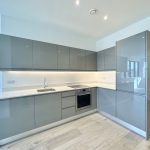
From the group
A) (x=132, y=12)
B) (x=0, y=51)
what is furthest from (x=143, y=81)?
(x=0, y=51)

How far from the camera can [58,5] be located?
6.50 feet

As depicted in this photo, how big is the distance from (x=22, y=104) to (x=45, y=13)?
1.97m

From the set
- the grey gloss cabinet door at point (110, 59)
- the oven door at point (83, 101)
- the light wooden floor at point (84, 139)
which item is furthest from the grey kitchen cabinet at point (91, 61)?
the light wooden floor at point (84, 139)

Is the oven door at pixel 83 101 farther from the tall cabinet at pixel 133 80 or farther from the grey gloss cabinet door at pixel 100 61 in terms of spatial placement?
the grey gloss cabinet door at pixel 100 61

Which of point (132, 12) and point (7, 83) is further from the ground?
point (132, 12)

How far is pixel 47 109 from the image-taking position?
7.80 feet

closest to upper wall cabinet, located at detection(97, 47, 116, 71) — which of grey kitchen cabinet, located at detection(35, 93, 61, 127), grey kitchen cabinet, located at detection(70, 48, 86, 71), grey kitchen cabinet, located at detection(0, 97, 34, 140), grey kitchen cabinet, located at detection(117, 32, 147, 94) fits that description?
grey kitchen cabinet, located at detection(117, 32, 147, 94)

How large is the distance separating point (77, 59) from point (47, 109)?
1.68 m

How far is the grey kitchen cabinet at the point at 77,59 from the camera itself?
10.2ft

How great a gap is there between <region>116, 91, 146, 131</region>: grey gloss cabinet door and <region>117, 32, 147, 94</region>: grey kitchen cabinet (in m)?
0.14

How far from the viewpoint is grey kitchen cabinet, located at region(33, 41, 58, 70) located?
2.48 meters

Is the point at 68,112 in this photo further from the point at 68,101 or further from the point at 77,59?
the point at 77,59

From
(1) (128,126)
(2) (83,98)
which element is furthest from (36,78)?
(1) (128,126)

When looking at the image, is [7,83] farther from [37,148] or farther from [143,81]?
[143,81]
